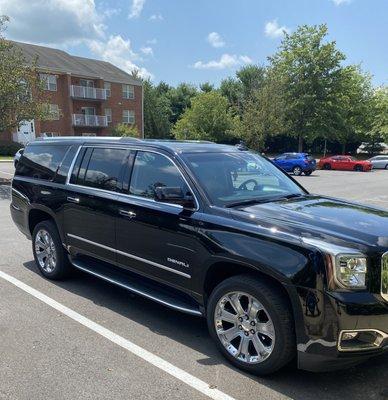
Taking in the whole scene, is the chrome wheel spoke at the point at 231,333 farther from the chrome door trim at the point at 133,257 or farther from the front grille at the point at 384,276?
the front grille at the point at 384,276

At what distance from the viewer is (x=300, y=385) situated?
336cm

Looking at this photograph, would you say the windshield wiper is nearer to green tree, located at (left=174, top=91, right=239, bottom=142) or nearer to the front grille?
the front grille

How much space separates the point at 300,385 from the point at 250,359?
1.33 feet

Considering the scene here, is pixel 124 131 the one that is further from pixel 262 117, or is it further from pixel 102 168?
pixel 102 168

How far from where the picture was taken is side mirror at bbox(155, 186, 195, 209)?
12.9 feet

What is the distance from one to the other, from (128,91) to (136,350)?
51.7m

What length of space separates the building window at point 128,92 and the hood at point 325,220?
50810mm

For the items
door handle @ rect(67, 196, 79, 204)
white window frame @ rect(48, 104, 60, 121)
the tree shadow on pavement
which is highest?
white window frame @ rect(48, 104, 60, 121)

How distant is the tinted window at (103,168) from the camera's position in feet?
15.8

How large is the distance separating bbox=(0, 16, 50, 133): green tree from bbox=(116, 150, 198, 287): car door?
16.5 meters

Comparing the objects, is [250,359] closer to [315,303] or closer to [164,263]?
[315,303]

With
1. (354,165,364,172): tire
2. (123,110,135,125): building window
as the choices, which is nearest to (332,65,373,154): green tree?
(354,165,364,172): tire

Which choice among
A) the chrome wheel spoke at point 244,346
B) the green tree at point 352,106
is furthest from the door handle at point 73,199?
the green tree at point 352,106

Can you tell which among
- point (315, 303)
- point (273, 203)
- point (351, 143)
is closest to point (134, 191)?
point (273, 203)
